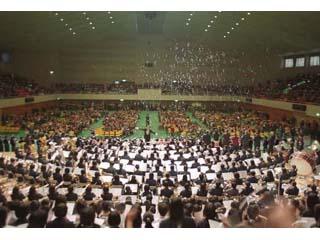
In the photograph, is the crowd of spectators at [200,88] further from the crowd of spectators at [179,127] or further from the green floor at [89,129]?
the crowd of spectators at [179,127]

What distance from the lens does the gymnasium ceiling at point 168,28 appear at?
16.7 m

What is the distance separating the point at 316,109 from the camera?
19.2 meters

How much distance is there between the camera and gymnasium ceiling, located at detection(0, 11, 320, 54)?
16.7m

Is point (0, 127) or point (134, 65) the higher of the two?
point (134, 65)

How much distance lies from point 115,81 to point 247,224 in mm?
29368

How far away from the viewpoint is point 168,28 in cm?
2384

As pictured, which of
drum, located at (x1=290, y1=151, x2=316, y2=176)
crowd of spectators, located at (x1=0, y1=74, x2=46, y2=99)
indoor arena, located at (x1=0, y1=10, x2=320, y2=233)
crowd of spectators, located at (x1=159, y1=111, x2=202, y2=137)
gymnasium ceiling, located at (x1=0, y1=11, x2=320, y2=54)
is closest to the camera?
indoor arena, located at (x1=0, y1=10, x2=320, y2=233)

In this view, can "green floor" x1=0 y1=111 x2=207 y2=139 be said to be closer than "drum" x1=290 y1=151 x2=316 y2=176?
No

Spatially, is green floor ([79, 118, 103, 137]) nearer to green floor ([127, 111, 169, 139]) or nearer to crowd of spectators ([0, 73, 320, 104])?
green floor ([127, 111, 169, 139])

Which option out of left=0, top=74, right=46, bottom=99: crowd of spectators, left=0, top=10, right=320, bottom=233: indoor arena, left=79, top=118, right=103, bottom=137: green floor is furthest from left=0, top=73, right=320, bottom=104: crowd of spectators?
left=79, top=118, right=103, bottom=137: green floor
